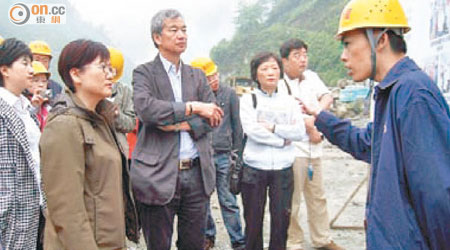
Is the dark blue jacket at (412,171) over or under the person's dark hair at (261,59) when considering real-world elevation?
under

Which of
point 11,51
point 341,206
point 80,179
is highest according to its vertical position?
point 11,51

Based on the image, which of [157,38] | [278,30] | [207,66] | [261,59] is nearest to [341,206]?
[207,66]

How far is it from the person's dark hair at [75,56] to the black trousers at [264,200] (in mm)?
1897

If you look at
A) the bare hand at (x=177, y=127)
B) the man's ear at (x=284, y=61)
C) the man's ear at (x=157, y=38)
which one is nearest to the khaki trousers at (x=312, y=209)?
the man's ear at (x=284, y=61)

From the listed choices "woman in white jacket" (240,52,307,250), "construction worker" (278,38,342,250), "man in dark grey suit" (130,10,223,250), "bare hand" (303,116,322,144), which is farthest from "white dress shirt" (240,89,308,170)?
"man in dark grey suit" (130,10,223,250)

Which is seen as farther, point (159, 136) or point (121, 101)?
point (121, 101)

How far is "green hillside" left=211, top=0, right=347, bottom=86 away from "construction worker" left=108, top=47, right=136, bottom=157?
3509 centimetres

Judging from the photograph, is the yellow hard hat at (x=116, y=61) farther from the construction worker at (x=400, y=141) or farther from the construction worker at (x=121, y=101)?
the construction worker at (x=400, y=141)

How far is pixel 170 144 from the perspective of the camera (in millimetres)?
2707

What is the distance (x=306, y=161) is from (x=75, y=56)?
264 cm

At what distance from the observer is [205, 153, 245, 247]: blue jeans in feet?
13.9

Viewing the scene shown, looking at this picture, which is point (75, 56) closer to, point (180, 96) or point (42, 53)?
point (180, 96)

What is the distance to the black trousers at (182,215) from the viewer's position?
8.96 ft

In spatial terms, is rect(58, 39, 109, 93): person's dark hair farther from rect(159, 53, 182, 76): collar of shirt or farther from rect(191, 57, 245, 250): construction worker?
rect(191, 57, 245, 250): construction worker
